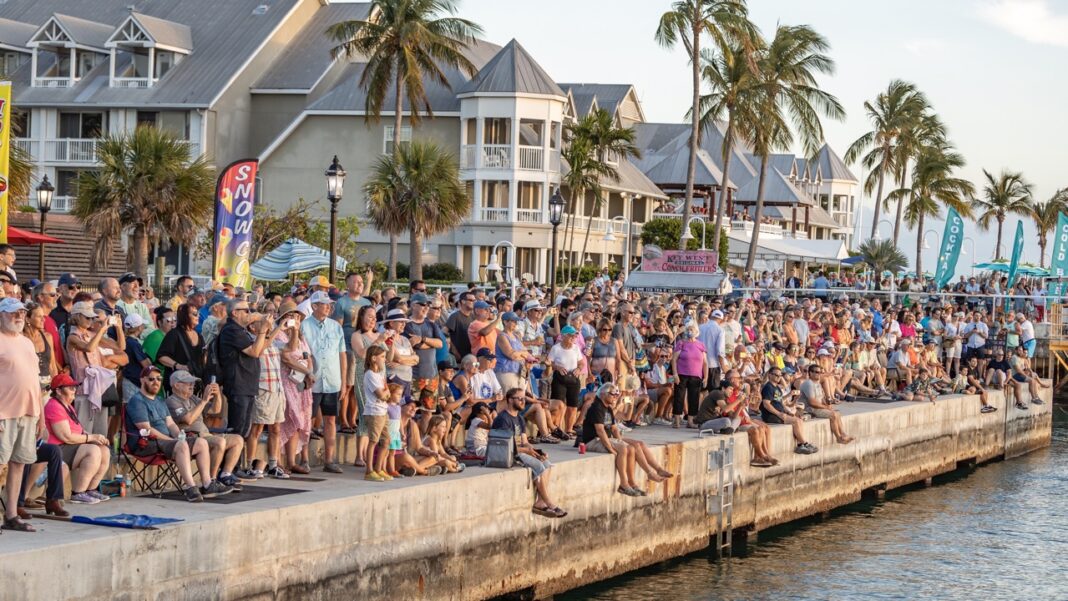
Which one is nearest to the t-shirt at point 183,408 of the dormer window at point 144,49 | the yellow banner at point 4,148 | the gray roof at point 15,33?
the yellow banner at point 4,148

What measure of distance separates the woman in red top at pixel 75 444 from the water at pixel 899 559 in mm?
6734

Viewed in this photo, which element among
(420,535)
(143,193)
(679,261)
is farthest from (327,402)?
(143,193)

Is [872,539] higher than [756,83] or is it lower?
lower

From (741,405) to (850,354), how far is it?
342 inches

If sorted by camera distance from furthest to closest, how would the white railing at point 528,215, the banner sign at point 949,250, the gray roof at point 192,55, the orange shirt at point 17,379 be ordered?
the gray roof at point 192,55 → the white railing at point 528,215 → the banner sign at point 949,250 → the orange shirt at point 17,379

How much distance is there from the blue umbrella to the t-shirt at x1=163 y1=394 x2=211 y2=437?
1629 cm

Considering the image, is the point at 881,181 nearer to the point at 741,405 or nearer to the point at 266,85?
the point at 266,85

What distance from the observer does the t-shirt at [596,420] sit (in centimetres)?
1825

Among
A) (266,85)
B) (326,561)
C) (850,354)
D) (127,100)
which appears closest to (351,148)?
(266,85)

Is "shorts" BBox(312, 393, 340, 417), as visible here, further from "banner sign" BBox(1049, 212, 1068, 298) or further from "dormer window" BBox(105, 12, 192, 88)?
"dormer window" BBox(105, 12, 192, 88)

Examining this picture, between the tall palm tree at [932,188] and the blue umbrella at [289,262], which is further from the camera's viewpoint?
the tall palm tree at [932,188]

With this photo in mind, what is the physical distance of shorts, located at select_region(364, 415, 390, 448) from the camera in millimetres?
14977

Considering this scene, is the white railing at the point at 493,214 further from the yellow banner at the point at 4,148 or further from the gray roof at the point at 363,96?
the yellow banner at the point at 4,148

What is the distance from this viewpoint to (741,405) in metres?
21.9
